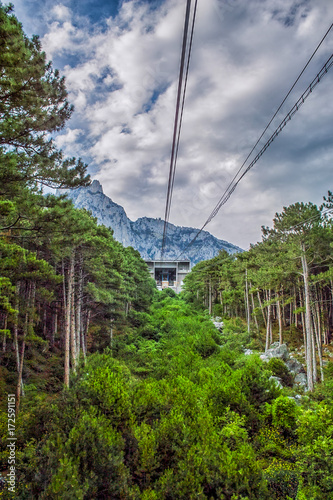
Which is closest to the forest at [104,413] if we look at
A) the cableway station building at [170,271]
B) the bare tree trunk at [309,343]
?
the bare tree trunk at [309,343]

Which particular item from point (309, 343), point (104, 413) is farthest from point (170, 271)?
point (104, 413)

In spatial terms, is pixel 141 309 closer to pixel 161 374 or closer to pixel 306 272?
pixel 161 374

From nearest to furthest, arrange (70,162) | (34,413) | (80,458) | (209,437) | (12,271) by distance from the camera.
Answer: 1. (80,458)
2. (209,437)
3. (34,413)
4. (70,162)
5. (12,271)

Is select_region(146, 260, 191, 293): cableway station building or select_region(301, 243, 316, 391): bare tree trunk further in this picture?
select_region(146, 260, 191, 293): cableway station building

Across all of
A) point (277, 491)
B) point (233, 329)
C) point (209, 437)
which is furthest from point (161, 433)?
point (233, 329)

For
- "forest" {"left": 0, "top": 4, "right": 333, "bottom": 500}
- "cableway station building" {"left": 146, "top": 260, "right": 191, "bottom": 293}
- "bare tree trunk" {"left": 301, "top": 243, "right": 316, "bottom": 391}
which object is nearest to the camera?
"forest" {"left": 0, "top": 4, "right": 333, "bottom": 500}

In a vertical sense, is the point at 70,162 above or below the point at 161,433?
above

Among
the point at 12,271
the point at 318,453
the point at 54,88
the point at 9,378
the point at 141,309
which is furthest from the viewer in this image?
the point at 141,309

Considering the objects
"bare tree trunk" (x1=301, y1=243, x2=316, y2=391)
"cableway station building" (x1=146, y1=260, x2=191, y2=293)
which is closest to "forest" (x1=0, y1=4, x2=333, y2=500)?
"bare tree trunk" (x1=301, y1=243, x2=316, y2=391)

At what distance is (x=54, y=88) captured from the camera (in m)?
8.30

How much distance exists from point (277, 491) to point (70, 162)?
10358 millimetres

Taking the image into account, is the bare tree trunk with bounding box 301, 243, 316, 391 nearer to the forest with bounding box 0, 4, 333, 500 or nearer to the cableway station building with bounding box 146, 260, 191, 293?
the forest with bounding box 0, 4, 333, 500

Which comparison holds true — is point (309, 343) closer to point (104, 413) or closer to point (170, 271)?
point (104, 413)

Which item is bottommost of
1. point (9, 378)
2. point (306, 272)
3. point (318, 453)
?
point (9, 378)
